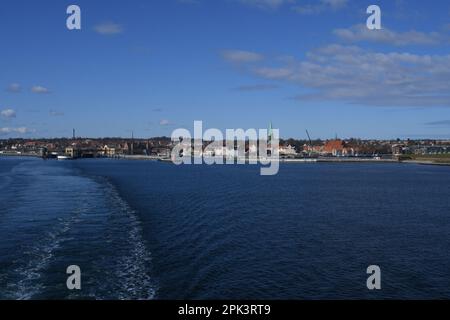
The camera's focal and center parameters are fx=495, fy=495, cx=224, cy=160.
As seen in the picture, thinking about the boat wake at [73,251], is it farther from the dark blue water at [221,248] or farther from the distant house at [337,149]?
the distant house at [337,149]

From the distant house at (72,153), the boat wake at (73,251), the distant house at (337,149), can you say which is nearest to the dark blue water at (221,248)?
the boat wake at (73,251)

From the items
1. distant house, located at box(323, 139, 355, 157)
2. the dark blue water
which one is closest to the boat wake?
the dark blue water

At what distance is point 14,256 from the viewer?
15.8m

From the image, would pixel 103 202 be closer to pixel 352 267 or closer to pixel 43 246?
pixel 43 246

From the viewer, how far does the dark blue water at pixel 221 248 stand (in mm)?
→ 12953

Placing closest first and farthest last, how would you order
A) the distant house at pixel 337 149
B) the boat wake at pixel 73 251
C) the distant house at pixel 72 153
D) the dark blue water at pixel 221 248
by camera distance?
1. the boat wake at pixel 73 251
2. the dark blue water at pixel 221 248
3. the distant house at pixel 72 153
4. the distant house at pixel 337 149

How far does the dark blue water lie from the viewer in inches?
510

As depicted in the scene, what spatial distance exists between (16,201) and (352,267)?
22232 mm

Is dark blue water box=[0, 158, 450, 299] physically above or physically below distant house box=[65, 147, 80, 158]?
below

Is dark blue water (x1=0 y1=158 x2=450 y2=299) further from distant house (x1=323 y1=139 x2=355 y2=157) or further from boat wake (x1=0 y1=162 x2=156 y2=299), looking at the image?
distant house (x1=323 y1=139 x2=355 y2=157)

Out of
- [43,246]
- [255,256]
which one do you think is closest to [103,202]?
[43,246]

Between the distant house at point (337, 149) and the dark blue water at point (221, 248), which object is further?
the distant house at point (337, 149)

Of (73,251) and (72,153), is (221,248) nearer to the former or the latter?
(73,251)

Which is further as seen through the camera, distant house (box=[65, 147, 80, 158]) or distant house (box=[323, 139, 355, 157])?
distant house (box=[323, 139, 355, 157])
